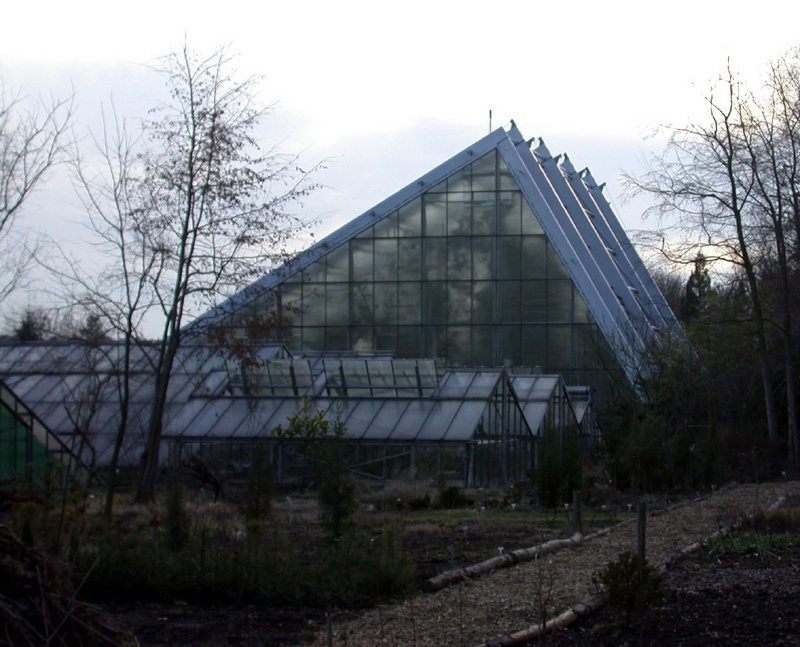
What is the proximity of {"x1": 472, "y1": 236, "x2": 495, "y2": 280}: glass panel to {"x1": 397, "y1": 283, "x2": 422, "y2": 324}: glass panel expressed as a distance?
A: 211 cm

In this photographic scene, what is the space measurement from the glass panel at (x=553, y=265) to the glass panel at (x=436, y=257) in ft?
11.8

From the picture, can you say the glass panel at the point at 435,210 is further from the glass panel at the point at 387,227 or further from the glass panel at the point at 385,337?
the glass panel at the point at 385,337

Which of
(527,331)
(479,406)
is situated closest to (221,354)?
(479,406)

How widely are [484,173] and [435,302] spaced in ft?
15.9

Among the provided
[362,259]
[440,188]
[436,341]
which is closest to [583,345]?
[436,341]

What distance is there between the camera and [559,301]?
3631 centimetres

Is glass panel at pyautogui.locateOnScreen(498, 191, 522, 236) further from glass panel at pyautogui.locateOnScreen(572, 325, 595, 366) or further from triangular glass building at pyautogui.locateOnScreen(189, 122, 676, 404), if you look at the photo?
glass panel at pyautogui.locateOnScreen(572, 325, 595, 366)

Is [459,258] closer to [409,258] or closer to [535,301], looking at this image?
[409,258]

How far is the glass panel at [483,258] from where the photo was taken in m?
36.9

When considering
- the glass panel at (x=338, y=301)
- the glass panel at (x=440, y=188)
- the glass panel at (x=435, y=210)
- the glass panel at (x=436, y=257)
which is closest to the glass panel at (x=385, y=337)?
the glass panel at (x=338, y=301)

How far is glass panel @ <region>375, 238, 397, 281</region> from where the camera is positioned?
3762 centimetres

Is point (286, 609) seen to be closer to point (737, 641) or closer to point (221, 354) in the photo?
point (737, 641)

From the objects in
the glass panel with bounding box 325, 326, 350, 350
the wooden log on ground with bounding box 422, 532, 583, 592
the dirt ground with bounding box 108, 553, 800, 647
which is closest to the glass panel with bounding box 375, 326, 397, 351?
the glass panel with bounding box 325, 326, 350, 350

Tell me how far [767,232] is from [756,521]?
15230mm
